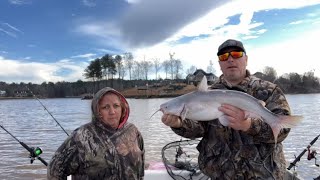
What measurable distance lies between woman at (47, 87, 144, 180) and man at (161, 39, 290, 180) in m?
0.71

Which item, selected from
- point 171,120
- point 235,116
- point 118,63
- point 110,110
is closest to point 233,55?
point 235,116

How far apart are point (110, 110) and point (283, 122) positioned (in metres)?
1.79

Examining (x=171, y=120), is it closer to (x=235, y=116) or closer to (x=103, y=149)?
(x=235, y=116)

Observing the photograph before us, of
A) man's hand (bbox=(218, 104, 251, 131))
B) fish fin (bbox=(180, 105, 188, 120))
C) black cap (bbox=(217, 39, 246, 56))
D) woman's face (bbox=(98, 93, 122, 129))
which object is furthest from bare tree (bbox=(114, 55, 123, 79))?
man's hand (bbox=(218, 104, 251, 131))

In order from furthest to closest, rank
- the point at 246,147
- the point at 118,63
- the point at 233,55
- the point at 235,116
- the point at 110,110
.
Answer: the point at 118,63, the point at 110,110, the point at 233,55, the point at 246,147, the point at 235,116

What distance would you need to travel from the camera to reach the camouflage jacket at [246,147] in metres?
3.22

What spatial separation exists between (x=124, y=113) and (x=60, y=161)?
87 cm

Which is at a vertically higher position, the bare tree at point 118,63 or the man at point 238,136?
the bare tree at point 118,63

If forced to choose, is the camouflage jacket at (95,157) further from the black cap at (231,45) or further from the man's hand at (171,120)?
the black cap at (231,45)

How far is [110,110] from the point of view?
3768mm

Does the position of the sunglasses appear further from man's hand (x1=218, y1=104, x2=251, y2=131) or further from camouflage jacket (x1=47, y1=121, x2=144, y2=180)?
camouflage jacket (x1=47, y1=121, x2=144, y2=180)

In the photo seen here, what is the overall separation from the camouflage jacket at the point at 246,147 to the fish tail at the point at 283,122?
15 cm

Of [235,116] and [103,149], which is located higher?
[235,116]

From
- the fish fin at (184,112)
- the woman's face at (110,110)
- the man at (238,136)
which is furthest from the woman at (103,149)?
the fish fin at (184,112)
